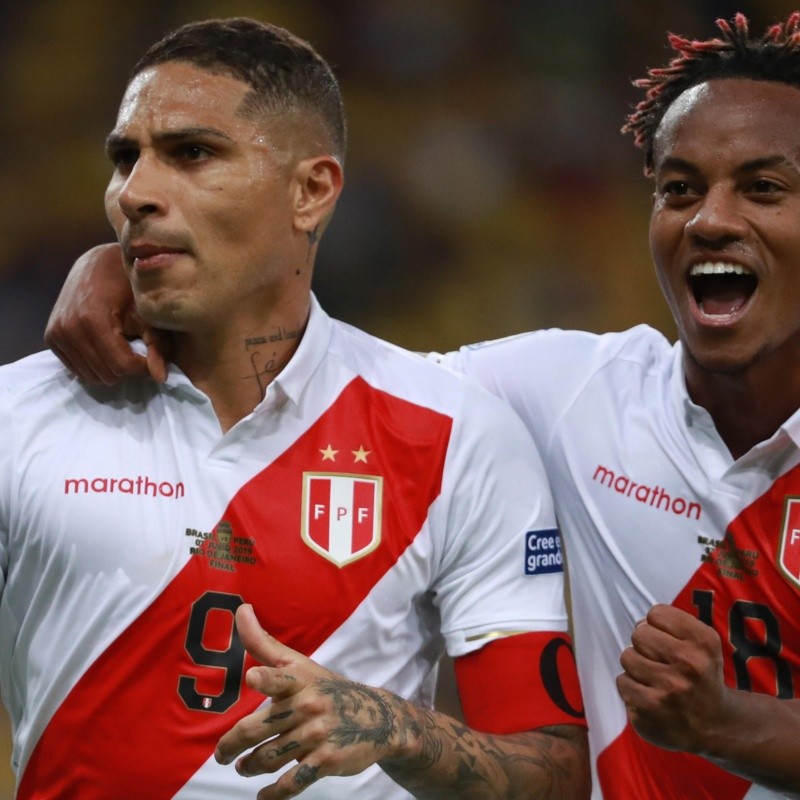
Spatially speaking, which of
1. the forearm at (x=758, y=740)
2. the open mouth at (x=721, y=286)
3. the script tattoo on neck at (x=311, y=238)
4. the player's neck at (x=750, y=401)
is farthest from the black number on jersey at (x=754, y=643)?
the script tattoo on neck at (x=311, y=238)

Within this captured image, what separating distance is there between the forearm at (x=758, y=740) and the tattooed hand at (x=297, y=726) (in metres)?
0.57

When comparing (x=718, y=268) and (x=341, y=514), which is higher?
(x=718, y=268)

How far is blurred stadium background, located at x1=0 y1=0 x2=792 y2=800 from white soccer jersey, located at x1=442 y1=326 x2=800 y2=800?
3.05 metres

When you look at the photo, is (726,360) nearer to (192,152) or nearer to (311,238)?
(311,238)

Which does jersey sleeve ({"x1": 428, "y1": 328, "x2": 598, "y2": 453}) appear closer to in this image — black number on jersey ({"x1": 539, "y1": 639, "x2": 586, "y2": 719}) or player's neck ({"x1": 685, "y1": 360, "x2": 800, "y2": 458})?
player's neck ({"x1": 685, "y1": 360, "x2": 800, "y2": 458})

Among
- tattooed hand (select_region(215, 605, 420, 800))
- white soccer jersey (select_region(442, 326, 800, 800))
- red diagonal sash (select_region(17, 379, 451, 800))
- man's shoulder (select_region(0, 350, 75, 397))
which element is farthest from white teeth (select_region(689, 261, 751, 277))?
man's shoulder (select_region(0, 350, 75, 397))

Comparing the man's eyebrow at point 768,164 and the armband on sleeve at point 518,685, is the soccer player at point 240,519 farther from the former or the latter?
the man's eyebrow at point 768,164

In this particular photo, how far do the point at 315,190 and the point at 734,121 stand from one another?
Answer: 794mm

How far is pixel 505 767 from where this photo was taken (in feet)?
7.39

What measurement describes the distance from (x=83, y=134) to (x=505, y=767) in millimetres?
4275

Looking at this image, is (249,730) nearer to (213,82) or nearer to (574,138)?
(213,82)

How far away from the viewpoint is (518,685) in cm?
235

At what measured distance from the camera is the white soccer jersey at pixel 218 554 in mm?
2271

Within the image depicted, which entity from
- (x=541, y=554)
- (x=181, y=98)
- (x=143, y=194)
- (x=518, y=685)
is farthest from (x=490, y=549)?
(x=181, y=98)
